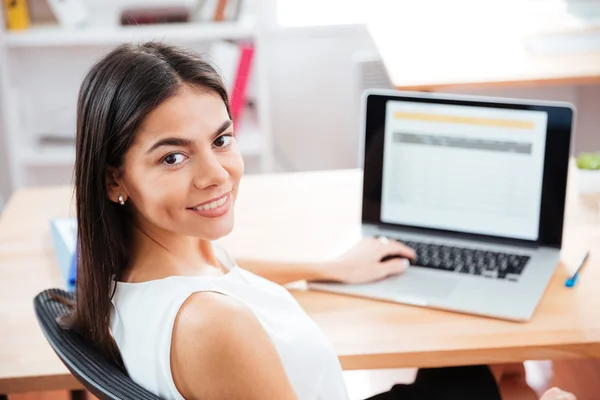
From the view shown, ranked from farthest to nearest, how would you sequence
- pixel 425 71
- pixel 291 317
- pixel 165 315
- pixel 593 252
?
pixel 425 71 < pixel 593 252 < pixel 291 317 < pixel 165 315

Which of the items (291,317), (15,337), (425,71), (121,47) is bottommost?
(15,337)

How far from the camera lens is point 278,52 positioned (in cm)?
364

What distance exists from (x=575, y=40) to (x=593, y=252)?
1077 mm

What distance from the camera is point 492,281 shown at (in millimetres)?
1641

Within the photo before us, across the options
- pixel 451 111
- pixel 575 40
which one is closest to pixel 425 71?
pixel 575 40

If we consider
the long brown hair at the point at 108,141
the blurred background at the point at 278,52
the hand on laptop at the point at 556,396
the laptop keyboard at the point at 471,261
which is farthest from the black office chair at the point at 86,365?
the blurred background at the point at 278,52

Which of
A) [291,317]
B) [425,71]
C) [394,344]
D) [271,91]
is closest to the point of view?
[291,317]

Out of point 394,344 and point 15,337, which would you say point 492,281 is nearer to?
point 394,344

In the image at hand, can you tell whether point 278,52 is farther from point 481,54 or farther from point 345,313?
point 345,313

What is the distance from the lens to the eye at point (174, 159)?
3.95 ft

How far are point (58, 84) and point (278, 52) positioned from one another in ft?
2.82

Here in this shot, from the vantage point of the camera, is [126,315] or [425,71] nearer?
[126,315]

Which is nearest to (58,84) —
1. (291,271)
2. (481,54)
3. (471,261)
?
(481,54)

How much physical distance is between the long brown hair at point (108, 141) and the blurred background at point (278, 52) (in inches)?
60.2
